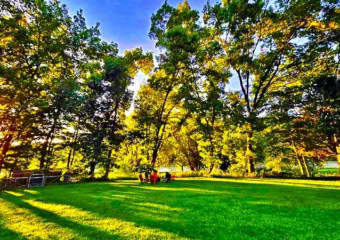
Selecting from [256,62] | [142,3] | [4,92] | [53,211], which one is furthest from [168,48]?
[53,211]

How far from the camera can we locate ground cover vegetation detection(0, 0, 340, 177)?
43.9ft

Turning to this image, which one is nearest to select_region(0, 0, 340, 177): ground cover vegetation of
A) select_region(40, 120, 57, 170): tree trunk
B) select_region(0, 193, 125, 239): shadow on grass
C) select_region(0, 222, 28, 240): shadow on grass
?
select_region(40, 120, 57, 170): tree trunk

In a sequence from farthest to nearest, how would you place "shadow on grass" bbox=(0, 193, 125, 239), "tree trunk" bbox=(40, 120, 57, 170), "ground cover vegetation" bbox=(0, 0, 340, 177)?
"tree trunk" bbox=(40, 120, 57, 170) → "ground cover vegetation" bbox=(0, 0, 340, 177) → "shadow on grass" bbox=(0, 193, 125, 239)

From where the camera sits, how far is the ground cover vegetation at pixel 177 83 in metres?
13.4

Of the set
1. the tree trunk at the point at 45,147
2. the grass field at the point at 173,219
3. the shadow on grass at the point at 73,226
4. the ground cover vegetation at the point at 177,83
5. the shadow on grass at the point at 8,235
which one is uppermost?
the ground cover vegetation at the point at 177,83

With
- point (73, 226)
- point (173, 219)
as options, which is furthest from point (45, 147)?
point (173, 219)

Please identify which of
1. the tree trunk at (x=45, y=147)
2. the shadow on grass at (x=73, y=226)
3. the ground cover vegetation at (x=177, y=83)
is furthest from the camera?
the tree trunk at (x=45, y=147)

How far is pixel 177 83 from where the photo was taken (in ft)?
70.3

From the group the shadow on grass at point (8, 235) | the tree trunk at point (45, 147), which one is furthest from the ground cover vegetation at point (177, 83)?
the shadow on grass at point (8, 235)

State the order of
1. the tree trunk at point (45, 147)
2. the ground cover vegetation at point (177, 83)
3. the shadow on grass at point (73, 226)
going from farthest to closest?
1. the tree trunk at point (45, 147)
2. the ground cover vegetation at point (177, 83)
3. the shadow on grass at point (73, 226)

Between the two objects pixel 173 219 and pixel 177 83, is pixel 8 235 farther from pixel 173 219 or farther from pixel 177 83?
pixel 177 83

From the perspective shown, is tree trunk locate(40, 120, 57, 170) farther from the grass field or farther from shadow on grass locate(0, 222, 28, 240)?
shadow on grass locate(0, 222, 28, 240)

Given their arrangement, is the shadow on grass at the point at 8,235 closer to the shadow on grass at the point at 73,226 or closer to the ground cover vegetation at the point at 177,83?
the shadow on grass at the point at 73,226

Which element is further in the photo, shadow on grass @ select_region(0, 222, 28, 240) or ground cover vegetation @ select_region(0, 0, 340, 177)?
ground cover vegetation @ select_region(0, 0, 340, 177)
